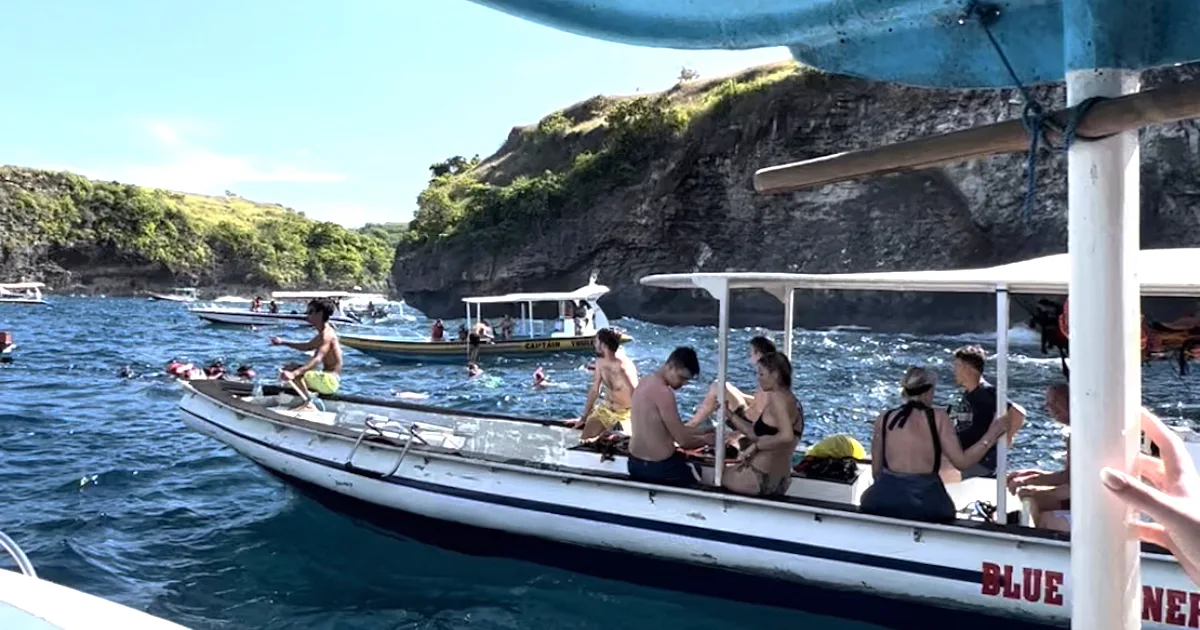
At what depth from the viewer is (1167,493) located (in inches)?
83.0

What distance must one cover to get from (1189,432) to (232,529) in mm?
8748

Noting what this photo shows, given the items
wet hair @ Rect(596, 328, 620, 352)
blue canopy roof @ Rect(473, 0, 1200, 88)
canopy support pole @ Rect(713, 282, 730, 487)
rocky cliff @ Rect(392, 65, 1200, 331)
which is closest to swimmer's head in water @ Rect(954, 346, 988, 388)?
canopy support pole @ Rect(713, 282, 730, 487)

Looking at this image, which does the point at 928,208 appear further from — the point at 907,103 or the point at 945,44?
the point at 945,44

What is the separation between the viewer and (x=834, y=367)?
93.2 ft

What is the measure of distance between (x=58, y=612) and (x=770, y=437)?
5525 mm

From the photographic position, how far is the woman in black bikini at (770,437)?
7367mm

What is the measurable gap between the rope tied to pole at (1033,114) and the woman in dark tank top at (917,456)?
463 centimetres

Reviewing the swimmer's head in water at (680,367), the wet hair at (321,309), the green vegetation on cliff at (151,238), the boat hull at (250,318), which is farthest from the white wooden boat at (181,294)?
the swimmer's head in water at (680,367)

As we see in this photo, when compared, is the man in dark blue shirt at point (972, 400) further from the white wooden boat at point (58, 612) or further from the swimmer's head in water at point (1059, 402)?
the white wooden boat at point (58, 612)

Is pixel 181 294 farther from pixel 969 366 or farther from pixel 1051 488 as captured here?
pixel 1051 488

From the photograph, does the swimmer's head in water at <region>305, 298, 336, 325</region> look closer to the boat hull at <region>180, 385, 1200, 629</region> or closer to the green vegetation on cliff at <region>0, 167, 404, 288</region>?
the boat hull at <region>180, 385, 1200, 629</region>

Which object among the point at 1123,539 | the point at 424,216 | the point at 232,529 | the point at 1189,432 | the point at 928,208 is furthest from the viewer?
the point at 424,216

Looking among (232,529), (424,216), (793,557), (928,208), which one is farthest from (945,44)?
(424,216)

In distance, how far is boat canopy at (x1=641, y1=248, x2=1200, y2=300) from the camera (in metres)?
6.15
